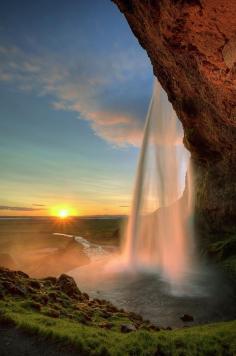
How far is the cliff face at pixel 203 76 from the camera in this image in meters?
13.4

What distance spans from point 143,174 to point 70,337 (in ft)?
99.2

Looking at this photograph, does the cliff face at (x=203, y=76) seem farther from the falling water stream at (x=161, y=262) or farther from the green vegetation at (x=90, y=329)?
the green vegetation at (x=90, y=329)

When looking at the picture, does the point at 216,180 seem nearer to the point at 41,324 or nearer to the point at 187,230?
the point at 187,230

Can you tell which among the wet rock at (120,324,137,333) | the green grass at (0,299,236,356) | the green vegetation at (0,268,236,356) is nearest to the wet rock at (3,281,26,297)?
the green vegetation at (0,268,236,356)

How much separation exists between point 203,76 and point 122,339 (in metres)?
14.9

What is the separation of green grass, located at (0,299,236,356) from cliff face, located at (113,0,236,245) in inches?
485

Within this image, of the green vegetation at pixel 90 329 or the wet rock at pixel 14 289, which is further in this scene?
the wet rock at pixel 14 289

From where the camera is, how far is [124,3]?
18047 millimetres

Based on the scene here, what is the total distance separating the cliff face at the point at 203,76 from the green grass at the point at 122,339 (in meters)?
12.3

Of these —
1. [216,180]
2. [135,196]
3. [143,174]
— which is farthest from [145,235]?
[216,180]

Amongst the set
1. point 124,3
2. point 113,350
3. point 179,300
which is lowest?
point 179,300

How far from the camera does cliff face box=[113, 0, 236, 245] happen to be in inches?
528

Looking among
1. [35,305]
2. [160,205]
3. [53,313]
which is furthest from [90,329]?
[160,205]

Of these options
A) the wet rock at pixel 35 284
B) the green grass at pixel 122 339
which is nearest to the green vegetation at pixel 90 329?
the green grass at pixel 122 339
